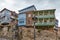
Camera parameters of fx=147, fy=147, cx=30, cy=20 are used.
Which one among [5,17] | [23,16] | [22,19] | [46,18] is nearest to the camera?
[46,18]

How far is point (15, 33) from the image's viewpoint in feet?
179

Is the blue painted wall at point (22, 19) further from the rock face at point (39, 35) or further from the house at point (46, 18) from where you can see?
the rock face at point (39, 35)

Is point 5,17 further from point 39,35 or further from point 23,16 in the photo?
point 39,35

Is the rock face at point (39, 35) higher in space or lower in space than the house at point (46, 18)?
lower

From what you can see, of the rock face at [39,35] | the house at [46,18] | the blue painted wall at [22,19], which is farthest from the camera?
the blue painted wall at [22,19]

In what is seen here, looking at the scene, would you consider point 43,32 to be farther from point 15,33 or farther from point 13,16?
point 13,16

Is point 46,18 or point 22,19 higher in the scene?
point 46,18

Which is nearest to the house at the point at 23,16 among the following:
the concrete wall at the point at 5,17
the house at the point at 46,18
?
the house at the point at 46,18

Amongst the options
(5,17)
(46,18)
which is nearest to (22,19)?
(46,18)

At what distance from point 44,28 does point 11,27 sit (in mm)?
12841

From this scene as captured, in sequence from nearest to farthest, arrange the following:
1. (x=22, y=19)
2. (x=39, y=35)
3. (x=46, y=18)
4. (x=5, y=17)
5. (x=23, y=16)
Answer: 1. (x=39, y=35)
2. (x=46, y=18)
3. (x=22, y=19)
4. (x=23, y=16)
5. (x=5, y=17)

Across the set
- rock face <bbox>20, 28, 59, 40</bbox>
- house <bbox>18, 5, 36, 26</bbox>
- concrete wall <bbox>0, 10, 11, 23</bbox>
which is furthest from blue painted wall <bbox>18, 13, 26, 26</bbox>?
concrete wall <bbox>0, 10, 11, 23</bbox>

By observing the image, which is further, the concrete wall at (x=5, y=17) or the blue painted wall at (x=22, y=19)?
the concrete wall at (x=5, y=17)

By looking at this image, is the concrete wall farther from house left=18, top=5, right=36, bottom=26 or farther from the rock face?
the rock face
